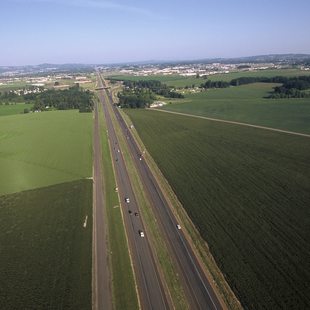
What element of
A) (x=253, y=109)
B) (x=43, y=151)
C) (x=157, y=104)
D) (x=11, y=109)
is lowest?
(x=11, y=109)

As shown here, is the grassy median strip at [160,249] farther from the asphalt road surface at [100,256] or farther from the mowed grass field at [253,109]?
the mowed grass field at [253,109]

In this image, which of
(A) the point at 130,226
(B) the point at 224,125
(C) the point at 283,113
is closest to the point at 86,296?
(A) the point at 130,226

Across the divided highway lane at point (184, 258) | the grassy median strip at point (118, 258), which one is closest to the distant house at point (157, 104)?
the grassy median strip at point (118, 258)

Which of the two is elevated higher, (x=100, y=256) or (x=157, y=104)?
(x=100, y=256)

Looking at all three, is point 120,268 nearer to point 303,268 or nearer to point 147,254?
point 147,254

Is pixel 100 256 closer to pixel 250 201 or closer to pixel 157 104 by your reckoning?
pixel 250 201

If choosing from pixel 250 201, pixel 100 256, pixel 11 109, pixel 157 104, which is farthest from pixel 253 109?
pixel 11 109
